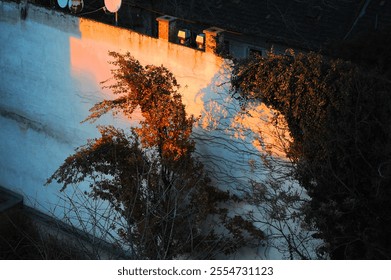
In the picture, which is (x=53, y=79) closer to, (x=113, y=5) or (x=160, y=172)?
(x=113, y=5)

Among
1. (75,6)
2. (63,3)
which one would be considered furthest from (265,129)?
(63,3)

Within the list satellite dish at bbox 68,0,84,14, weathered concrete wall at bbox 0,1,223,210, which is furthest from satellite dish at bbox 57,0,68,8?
weathered concrete wall at bbox 0,1,223,210

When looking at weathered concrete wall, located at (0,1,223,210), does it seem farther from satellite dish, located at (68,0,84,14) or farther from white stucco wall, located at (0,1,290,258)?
satellite dish, located at (68,0,84,14)

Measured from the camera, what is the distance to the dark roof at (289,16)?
17.2 metres

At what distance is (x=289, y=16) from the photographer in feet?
59.1

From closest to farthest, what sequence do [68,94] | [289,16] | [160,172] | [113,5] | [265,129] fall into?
[265,129] < [160,172] < [113,5] < [68,94] < [289,16]

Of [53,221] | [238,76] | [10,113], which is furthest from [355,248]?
[10,113]

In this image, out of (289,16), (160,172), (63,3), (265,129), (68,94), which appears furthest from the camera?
(289,16)

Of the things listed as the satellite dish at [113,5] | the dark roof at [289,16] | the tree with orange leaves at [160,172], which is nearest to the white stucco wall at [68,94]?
the tree with orange leaves at [160,172]

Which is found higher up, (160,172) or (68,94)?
(68,94)

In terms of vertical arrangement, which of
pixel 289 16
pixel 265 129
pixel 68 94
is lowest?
pixel 68 94

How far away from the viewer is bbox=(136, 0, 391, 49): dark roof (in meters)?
17.2

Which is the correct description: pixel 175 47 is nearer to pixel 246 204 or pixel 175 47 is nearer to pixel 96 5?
pixel 246 204

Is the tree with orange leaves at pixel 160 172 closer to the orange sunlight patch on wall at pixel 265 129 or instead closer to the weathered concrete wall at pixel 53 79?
the weathered concrete wall at pixel 53 79
